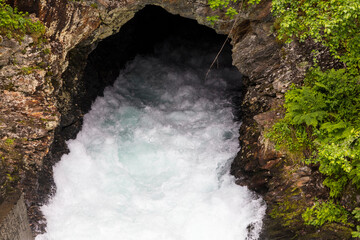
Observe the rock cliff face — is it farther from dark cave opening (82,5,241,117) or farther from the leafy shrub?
dark cave opening (82,5,241,117)

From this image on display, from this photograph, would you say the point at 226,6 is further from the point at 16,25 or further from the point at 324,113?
the point at 16,25

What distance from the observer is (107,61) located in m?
11.6

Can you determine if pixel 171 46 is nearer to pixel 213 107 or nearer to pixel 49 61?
pixel 213 107

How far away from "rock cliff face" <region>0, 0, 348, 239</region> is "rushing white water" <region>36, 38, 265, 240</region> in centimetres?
62

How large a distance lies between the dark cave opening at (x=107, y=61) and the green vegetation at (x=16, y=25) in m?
1.59

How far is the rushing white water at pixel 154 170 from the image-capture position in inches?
325

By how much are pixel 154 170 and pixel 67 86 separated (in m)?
3.41

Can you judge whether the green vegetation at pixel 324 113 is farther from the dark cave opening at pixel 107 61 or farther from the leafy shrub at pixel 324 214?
the dark cave opening at pixel 107 61

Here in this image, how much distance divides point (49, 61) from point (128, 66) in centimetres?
511

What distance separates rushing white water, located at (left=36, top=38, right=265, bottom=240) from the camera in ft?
27.1

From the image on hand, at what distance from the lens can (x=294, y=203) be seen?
7301 mm

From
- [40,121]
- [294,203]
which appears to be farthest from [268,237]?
[40,121]

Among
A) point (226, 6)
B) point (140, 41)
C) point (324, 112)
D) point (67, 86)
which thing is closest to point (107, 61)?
point (140, 41)

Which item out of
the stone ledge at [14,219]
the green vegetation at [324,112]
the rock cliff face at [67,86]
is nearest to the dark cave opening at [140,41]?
the rock cliff face at [67,86]
